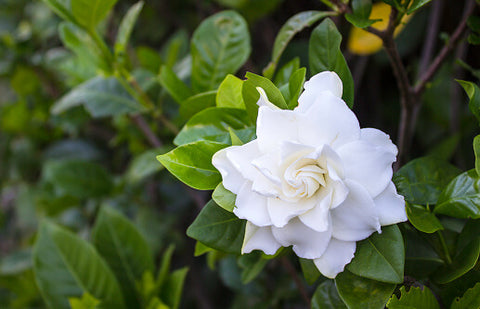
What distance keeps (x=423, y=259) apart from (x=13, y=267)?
1.30 metres

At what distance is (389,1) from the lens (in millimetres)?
641

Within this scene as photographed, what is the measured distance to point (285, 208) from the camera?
52 cm

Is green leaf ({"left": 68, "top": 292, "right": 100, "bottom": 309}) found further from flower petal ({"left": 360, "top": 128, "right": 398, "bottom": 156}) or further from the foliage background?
flower petal ({"left": 360, "top": 128, "right": 398, "bottom": 156})

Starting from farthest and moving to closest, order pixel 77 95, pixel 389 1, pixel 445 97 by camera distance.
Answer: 1. pixel 445 97
2. pixel 77 95
3. pixel 389 1

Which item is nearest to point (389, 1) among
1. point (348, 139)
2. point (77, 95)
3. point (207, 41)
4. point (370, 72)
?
point (348, 139)

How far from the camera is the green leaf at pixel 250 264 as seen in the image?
0.78 meters

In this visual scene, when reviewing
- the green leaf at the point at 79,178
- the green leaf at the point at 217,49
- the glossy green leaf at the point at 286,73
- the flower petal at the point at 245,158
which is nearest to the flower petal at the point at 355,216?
the flower petal at the point at 245,158

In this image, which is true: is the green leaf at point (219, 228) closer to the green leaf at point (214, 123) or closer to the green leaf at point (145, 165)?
the green leaf at point (214, 123)

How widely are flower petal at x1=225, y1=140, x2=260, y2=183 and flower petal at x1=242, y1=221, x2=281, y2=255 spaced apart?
7cm

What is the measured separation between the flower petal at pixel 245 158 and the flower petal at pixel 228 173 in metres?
0.01

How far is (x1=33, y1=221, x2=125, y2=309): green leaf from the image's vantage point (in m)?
0.99

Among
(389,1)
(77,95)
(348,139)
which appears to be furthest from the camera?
(77,95)

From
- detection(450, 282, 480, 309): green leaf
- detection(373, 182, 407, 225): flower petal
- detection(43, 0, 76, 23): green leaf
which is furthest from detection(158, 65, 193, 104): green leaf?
detection(450, 282, 480, 309): green leaf

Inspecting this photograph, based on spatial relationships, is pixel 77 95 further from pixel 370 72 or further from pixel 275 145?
pixel 370 72
